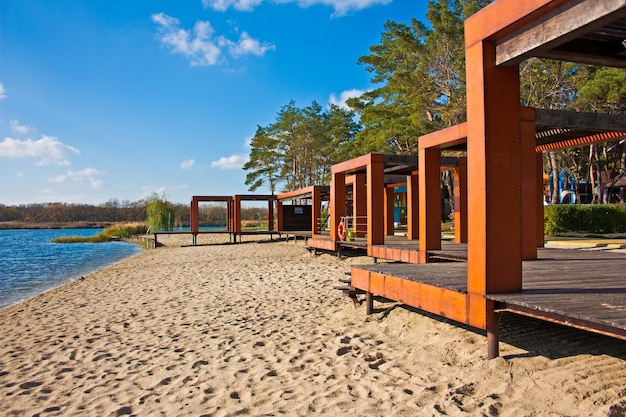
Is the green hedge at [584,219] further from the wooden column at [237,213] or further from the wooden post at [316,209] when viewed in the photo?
the wooden column at [237,213]

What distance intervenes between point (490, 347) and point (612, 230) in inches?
599

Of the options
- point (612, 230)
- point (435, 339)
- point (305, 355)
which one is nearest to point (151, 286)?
point (305, 355)

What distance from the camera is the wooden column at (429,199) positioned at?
26.0 ft

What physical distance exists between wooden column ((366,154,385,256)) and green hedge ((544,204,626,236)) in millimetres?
8258

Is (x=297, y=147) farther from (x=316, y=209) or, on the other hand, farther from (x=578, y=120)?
(x=578, y=120)

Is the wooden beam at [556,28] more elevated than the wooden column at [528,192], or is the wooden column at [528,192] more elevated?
the wooden beam at [556,28]

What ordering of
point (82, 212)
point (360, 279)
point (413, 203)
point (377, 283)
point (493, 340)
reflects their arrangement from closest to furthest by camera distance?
point (493, 340)
point (377, 283)
point (360, 279)
point (413, 203)
point (82, 212)

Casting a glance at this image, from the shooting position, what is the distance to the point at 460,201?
38.6 ft

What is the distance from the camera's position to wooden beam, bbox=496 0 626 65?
9.70ft

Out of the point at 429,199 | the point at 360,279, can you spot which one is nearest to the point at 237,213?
the point at 429,199

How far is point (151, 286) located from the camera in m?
10.6

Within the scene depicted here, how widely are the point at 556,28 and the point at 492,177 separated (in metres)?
1.23

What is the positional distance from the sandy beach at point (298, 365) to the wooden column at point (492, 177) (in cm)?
69

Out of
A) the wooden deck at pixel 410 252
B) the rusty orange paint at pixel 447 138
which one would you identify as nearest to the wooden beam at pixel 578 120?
the rusty orange paint at pixel 447 138
